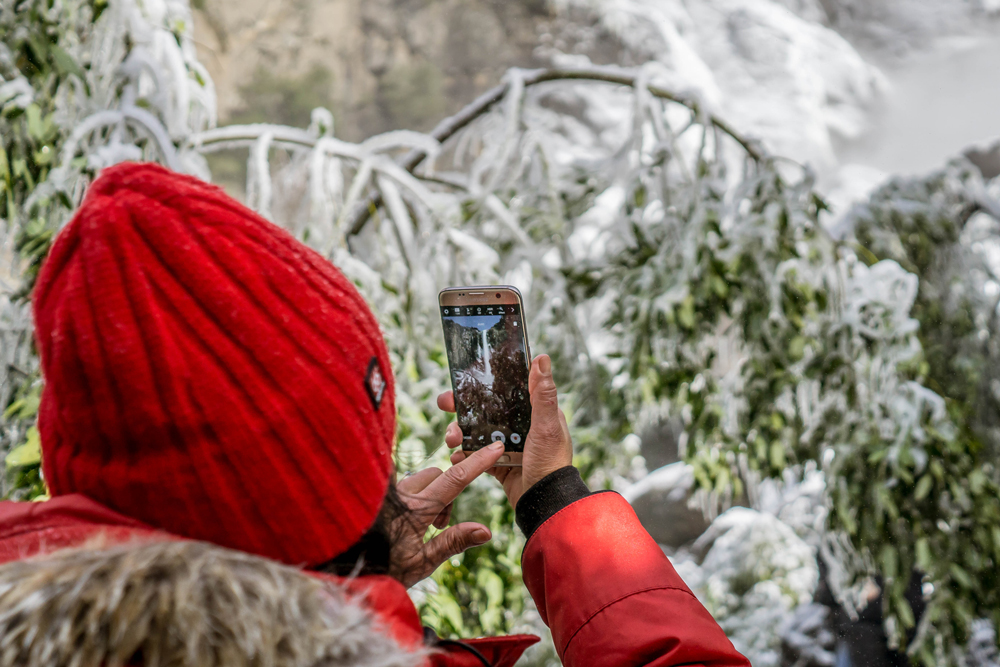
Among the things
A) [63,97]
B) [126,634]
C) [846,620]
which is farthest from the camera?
[846,620]

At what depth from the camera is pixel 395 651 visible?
0.44m

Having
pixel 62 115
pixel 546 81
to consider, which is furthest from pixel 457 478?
pixel 546 81

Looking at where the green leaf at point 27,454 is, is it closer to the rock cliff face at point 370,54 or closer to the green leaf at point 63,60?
the green leaf at point 63,60

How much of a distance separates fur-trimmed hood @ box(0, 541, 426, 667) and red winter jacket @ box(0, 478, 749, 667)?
0.20 ft

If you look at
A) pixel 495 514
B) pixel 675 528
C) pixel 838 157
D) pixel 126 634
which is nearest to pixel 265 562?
pixel 126 634

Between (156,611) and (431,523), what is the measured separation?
0.39 meters

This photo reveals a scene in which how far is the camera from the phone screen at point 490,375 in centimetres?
86

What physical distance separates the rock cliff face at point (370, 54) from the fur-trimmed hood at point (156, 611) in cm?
670

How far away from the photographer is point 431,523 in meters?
0.72

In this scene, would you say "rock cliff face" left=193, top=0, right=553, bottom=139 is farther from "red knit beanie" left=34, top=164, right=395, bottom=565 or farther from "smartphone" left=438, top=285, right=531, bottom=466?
"red knit beanie" left=34, top=164, right=395, bottom=565

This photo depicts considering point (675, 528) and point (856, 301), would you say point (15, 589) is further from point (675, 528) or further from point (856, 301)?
point (675, 528)

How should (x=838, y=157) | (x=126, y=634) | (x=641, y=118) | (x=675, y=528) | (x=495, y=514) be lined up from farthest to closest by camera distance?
(x=838, y=157), (x=675, y=528), (x=641, y=118), (x=495, y=514), (x=126, y=634)

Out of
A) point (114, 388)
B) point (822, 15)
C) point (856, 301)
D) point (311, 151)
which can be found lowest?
point (856, 301)

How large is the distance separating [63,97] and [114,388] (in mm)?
1185
